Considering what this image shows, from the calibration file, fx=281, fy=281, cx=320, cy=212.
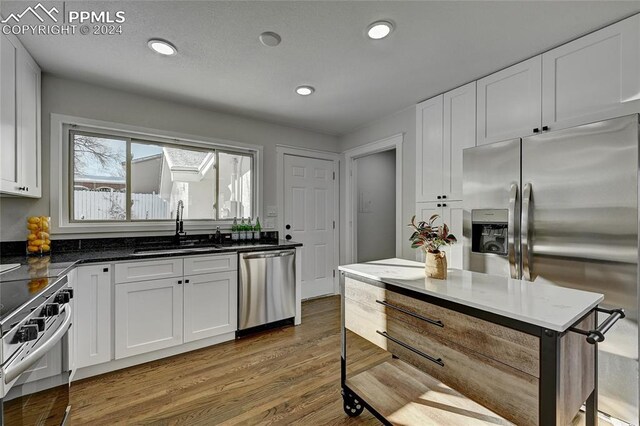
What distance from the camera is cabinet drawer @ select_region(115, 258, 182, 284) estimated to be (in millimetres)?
2350

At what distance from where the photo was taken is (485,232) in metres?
2.43

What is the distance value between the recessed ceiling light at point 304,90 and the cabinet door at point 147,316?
2176 mm

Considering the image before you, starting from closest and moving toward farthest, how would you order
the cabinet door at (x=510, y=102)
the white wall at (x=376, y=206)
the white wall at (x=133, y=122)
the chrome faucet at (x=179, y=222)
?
the cabinet door at (x=510, y=102)
the white wall at (x=133, y=122)
the chrome faucet at (x=179, y=222)
the white wall at (x=376, y=206)

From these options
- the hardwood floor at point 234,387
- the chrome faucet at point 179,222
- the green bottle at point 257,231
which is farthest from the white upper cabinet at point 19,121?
the green bottle at point 257,231

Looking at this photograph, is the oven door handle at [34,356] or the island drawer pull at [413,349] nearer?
the oven door handle at [34,356]

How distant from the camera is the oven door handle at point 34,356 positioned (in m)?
1.01

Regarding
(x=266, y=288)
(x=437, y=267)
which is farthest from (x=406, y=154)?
(x=266, y=288)

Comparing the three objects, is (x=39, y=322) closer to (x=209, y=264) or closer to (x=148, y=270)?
(x=148, y=270)

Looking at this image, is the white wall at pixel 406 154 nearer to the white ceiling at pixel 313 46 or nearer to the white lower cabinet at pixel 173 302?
the white ceiling at pixel 313 46

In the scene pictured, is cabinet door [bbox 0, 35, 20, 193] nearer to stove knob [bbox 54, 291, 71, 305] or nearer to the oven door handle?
stove knob [bbox 54, 291, 71, 305]

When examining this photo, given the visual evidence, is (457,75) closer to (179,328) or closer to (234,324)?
(234,324)

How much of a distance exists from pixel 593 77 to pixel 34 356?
3504 millimetres

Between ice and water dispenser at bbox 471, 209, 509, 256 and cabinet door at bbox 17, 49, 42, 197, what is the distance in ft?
12.0

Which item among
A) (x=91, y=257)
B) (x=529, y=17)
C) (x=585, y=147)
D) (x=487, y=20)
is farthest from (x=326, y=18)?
(x=91, y=257)
